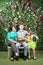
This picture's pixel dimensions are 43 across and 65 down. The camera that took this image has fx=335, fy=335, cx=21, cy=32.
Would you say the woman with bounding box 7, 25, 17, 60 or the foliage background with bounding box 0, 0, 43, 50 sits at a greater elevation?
the foliage background with bounding box 0, 0, 43, 50

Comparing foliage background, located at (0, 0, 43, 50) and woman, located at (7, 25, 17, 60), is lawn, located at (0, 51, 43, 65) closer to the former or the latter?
woman, located at (7, 25, 17, 60)

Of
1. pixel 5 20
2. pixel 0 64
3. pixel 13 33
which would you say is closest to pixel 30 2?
pixel 5 20

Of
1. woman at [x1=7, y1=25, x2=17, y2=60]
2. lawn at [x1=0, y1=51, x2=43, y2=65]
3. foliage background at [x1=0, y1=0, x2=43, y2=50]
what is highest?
foliage background at [x1=0, y1=0, x2=43, y2=50]

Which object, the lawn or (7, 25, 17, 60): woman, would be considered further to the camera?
(7, 25, 17, 60): woman

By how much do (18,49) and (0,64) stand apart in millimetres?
788

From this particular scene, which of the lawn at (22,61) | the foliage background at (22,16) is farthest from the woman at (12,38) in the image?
the foliage background at (22,16)

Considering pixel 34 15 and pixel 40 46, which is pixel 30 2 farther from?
pixel 40 46

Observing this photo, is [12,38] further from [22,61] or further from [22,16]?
[22,16]

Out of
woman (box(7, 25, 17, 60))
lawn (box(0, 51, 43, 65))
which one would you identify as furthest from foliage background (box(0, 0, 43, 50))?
woman (box(7, 25, 17, 60))

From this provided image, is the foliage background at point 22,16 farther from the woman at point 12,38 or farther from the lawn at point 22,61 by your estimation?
the woman at point 12,38

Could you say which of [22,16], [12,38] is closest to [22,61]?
[12,38]

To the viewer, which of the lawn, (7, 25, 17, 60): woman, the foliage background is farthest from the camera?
the foliage background

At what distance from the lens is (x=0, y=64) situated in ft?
32.2

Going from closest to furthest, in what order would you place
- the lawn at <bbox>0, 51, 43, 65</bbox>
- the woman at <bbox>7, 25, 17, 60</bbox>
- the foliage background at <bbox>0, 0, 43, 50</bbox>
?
the lawn at <bbox>0, 51, 43, 65</bbox>
the woman at <bbox>7, 25, 17, 60</bbox>
the foliage background at <bbox>0, 0, 43, 50</bbox>
